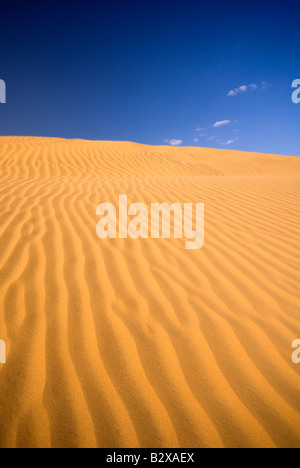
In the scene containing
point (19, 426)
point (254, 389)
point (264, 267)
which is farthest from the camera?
point (264, 267)

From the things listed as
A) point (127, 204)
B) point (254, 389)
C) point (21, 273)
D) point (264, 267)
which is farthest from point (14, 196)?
point (254, 389)

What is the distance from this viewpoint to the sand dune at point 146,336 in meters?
1.18

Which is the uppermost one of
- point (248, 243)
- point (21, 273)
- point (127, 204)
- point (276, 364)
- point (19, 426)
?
point (127, 204)

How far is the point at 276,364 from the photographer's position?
1.51 metres

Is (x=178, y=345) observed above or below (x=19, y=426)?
above

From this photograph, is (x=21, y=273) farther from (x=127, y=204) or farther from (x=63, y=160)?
(x=63, y=160)

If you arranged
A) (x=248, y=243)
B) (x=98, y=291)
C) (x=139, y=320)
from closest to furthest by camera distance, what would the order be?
(x=139, y=320) → (x=98, y=291) → (x=248, y=243)

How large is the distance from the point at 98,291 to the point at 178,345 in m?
0.84

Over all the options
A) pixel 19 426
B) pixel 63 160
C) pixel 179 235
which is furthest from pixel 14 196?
pixel 63 160

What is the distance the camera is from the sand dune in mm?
1185

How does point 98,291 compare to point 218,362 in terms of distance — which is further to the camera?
point 98,291

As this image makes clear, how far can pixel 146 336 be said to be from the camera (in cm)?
166

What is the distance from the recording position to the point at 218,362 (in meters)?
1.51

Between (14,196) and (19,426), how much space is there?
3883 mm
